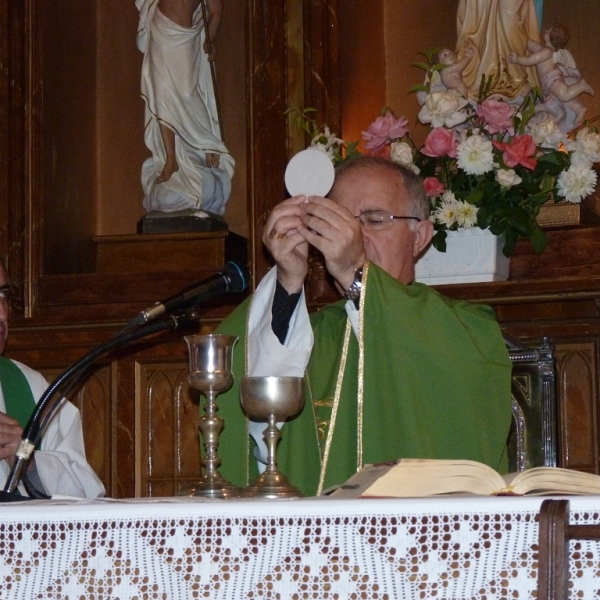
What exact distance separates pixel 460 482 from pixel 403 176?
1.69m

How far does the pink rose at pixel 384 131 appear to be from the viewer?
181 inches

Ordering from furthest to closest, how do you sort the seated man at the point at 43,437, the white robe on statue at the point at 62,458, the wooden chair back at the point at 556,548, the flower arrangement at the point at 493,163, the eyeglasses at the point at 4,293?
the eyeglasses at the point at 4,293
the flower arrangement at the point at 493,163
the white robe on statue at the point at 62,458
the seated man at the point at 43,437
the wooden chair back at the point at 556,548

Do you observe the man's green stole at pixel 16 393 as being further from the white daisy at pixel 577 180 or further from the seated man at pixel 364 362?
the white daisy at pixel 577 180

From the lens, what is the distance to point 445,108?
14.9 feet

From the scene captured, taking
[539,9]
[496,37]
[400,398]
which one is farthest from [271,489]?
[539,9]

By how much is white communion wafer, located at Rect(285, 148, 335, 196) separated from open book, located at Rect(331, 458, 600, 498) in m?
0.99

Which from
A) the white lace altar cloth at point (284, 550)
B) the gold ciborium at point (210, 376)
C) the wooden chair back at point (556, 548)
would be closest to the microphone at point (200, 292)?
the gold ciborium at point (210, 376)

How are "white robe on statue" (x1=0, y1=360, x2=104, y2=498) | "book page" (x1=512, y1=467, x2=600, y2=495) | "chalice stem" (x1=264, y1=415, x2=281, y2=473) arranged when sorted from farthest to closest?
"white robe on statue" (x1=0, y1=360, x2=104, y2=498) → "chalice stem" (x1=264, y1=415, x2=281, y2=473) → "book page" (x1=512, y1=467, x2=600, y2=495)

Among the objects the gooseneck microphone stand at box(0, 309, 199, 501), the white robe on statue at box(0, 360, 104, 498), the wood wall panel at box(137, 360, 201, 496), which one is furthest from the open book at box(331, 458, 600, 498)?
the wood wall panel at box(137, 360, 201, 496)

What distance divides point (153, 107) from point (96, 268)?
30.1 inches

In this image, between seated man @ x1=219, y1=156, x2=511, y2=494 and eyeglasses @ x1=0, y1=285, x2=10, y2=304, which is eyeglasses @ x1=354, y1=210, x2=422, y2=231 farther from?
eyeglasses @ x1=0, y1=285, x2=10, y2=304

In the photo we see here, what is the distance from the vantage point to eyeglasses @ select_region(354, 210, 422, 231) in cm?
371

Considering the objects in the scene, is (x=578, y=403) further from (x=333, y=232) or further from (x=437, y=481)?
(x=437, y=481)

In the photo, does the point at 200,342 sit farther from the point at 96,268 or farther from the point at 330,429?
the point at 96,268
